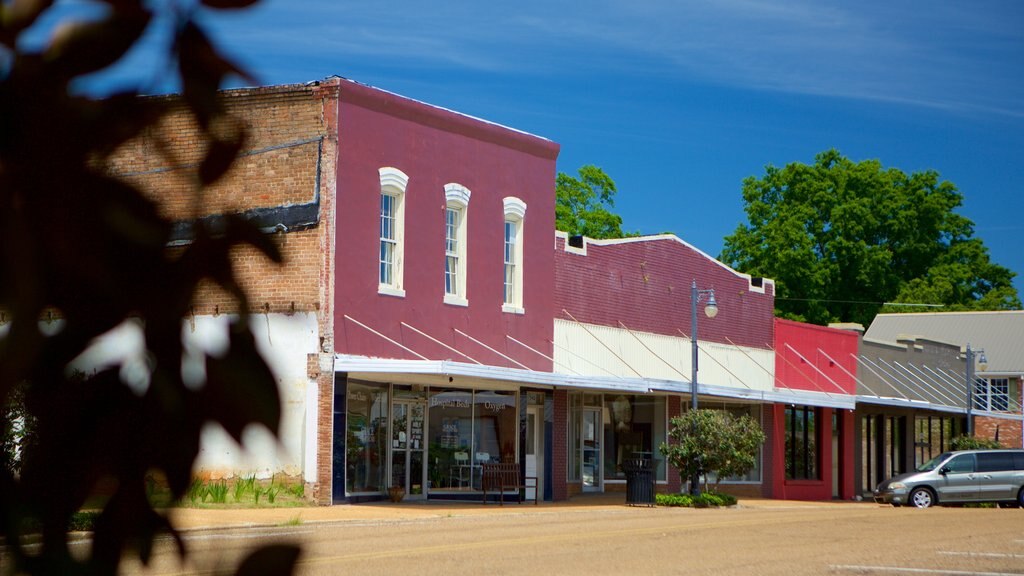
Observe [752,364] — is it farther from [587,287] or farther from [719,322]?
[587,287]

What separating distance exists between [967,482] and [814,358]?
798 cm

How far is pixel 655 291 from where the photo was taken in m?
35.2

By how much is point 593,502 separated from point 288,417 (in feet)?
96.8

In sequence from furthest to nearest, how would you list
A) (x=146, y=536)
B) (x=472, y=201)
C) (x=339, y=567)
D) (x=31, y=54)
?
1. (x=472, y=201)
2. (x=339, y=567)
3. (x=146, y=536)
4. (x=31, y=54)

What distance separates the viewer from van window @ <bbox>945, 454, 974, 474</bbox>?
115 ft

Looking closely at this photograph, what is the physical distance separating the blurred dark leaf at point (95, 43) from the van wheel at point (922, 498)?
118 ft

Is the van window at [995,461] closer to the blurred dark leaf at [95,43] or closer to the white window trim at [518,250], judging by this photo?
the white window trim at [518,250]

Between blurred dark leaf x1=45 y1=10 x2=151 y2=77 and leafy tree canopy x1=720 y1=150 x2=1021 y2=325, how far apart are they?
69203mm

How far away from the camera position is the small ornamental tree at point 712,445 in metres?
30.0

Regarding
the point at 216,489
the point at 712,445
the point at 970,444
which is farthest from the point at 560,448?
the point at 216,489

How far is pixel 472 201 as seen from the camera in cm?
2873

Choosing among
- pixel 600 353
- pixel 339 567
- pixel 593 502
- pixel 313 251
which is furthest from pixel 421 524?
pixel 600 353

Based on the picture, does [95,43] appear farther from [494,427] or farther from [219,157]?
[494,427]

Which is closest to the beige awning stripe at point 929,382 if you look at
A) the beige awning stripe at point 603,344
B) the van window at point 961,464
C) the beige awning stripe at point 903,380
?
the beige awning stripe at point 903,380
